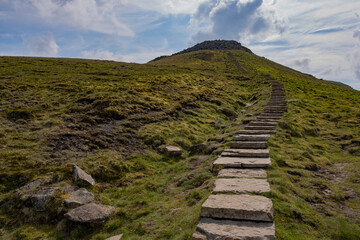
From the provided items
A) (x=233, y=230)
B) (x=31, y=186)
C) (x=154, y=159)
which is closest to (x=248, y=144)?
(x=154, y=159)

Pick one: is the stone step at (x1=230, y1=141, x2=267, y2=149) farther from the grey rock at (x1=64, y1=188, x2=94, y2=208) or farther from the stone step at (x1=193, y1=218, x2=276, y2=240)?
the grey rock at (x1=64, y1=188, x2=94, y2=208)

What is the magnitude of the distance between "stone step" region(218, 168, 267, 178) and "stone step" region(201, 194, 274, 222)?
2053 mm

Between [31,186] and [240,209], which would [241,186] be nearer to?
[240,209]

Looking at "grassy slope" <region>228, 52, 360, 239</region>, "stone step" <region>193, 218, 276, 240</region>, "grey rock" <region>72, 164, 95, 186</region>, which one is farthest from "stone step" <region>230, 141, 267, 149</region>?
"grey rock" <region>72, 164, 95, 186</region>

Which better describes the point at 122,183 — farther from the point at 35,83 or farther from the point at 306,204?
the point at 35,83

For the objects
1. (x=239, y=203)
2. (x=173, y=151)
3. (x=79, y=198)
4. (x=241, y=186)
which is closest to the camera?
(x=239, y=203)

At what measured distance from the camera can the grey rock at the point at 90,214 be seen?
7.39 metres

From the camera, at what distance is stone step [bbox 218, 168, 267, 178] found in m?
8.74

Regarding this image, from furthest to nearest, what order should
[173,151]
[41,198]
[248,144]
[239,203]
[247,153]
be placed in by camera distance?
[173,151], [248,144], [247,153], [41,198], [239,203]

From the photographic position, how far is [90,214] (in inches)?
299

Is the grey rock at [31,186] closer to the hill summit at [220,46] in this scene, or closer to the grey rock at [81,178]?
the grey rock at [81,178]

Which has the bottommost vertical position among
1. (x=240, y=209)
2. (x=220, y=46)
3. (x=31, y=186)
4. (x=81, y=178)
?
(x=31, y=186)

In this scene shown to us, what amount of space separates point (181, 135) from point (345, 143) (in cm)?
1086

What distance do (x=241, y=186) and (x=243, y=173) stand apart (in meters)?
1.44
